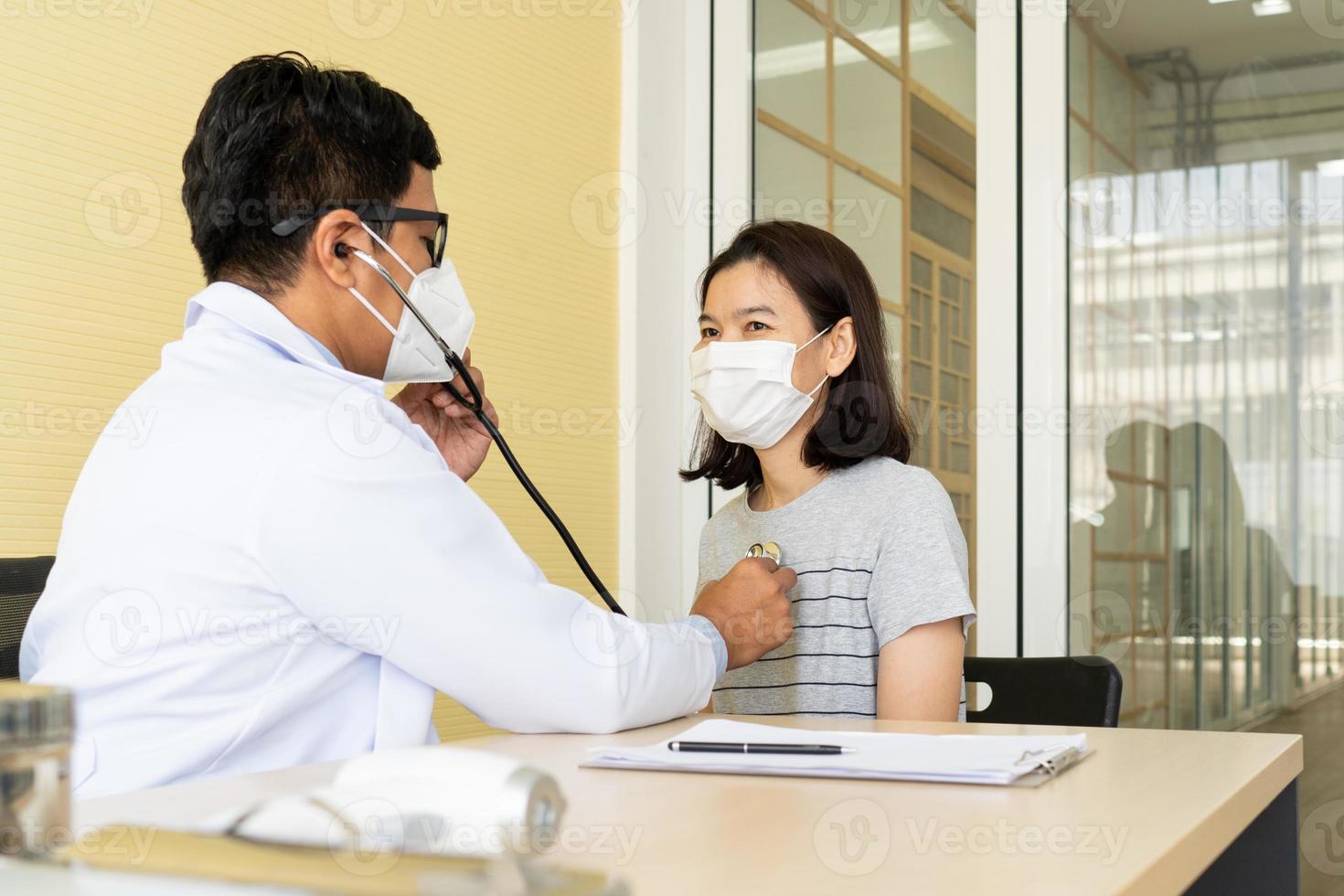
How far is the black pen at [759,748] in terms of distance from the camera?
0.94 m

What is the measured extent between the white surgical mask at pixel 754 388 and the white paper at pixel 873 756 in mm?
819

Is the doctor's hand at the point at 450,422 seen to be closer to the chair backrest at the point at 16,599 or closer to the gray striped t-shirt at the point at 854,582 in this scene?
the gray striped t-shirt at the point at 854,582

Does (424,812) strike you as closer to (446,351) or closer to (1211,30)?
(446,351)

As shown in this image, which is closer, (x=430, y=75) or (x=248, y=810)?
(x=248, y=810)

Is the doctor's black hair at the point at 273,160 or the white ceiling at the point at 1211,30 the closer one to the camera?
the doctor's black hair at the point at 273,160

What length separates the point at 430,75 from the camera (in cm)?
270

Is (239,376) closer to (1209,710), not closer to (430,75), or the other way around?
(430,75)

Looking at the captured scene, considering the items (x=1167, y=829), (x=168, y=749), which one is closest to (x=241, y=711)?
(x=168, y=749)

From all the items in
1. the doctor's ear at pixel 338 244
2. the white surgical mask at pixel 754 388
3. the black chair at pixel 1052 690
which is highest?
the doctor's ear at pixel 338 244

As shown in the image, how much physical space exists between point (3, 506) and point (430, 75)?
1299 millimetres

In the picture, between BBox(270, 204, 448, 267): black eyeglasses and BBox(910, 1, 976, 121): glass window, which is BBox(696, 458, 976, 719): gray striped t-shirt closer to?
BBox(270, 204, 448, 267): black eyeglasses

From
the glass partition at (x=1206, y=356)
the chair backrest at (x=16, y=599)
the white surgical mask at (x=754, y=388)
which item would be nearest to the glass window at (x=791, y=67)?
the glass partition at (x=1206, y=356)

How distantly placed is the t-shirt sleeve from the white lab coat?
A: 2.08ft

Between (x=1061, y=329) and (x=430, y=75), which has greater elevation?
(x=430, y=75)
